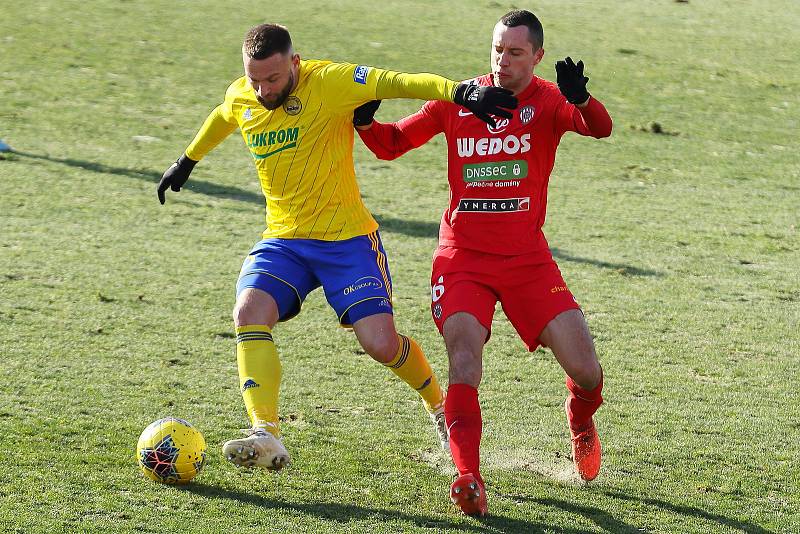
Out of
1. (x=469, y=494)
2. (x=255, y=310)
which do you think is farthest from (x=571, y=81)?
(x=469, y=494)

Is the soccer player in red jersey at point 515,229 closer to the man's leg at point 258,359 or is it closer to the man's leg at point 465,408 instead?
the man's leg at point 465,408

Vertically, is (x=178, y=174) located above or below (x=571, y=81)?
below

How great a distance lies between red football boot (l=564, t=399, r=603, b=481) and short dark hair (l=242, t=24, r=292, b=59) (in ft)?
7.85

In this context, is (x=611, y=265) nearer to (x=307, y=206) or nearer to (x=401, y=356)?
(x=401, y=356)

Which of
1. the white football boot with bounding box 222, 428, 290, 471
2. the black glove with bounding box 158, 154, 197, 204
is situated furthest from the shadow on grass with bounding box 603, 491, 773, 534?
the black glove with bounding box 158, 154, 197, 204

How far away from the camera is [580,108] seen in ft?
18.4

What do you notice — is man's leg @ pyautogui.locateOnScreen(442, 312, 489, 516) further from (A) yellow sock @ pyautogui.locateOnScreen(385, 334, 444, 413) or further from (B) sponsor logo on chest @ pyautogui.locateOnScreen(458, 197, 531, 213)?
(B) sponsor logo on chest @ pyautogui.locateOnScreen(458, 197, 531, 213)

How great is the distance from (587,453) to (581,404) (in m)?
0.24

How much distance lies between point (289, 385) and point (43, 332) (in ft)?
5.91

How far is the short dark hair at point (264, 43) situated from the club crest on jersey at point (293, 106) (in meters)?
0.31

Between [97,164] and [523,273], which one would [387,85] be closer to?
[523,273]

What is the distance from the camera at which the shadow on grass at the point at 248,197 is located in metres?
10.0

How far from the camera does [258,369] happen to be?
18.3ft

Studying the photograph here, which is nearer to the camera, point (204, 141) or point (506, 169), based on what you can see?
point (506, 169)
